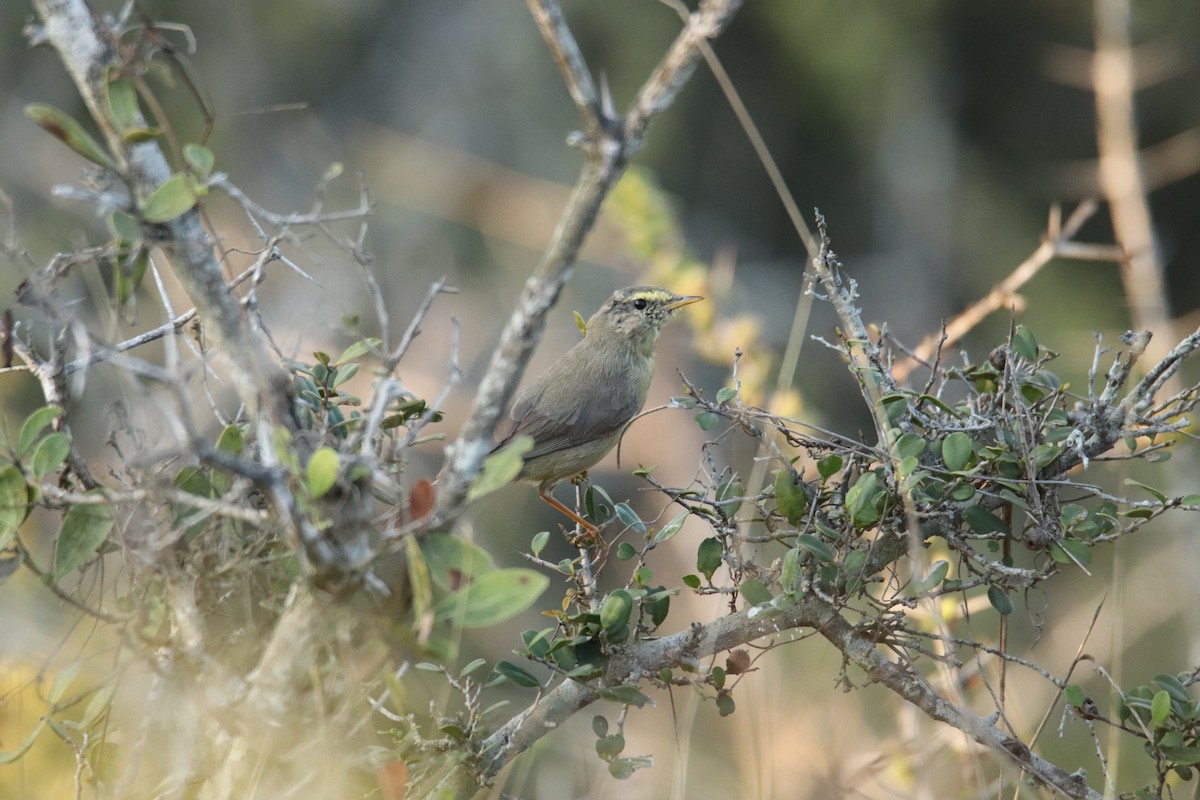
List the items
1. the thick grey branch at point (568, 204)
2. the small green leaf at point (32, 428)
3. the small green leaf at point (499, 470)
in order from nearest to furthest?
the thick grey branch at point (568, 204) → the small green leaf at point (499, 470) → the small green leaf at point (32, 428)

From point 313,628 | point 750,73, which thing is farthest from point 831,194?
point 313,628

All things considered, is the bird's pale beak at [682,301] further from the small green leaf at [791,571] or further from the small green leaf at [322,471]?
the small green leaf at [322,471]

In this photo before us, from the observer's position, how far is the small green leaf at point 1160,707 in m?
2.10

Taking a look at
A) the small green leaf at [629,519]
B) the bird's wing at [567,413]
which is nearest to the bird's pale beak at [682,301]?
the bird's wing at [567,413]

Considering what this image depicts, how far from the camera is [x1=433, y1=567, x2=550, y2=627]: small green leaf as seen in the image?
5.34ft

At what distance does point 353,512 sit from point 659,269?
12.8ft

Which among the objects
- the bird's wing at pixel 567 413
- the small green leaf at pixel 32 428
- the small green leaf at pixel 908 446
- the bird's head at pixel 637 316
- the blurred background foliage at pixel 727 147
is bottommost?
the small green leaf at pixel 32 428

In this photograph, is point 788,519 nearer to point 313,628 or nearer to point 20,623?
point 313,628

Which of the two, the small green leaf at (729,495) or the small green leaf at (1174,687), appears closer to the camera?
the small green leaf at (1174,687)

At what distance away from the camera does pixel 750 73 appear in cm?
1190

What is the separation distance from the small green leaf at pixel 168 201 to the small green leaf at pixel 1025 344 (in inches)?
66.7

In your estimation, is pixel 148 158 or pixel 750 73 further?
pixel 750 73

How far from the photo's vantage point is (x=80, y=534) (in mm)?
1896

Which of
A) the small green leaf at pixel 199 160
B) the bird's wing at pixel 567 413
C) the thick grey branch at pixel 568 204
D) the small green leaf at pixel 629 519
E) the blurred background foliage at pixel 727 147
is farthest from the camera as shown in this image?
the blurred background foliage at pixel 727 147
